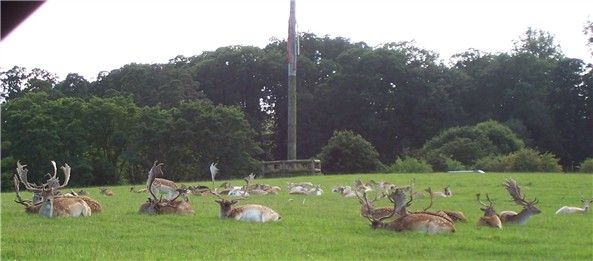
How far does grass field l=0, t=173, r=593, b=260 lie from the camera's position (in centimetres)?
830

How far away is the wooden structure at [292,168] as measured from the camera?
33.8 meters

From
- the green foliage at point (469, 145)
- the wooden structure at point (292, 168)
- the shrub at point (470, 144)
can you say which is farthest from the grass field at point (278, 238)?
the shrub at point (470, 144)

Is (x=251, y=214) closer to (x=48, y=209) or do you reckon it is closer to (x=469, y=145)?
(x=48, y=209)

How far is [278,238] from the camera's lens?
9594 mm

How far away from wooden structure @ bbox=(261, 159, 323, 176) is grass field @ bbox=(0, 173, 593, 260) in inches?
764

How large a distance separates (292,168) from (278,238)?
24.4 meters

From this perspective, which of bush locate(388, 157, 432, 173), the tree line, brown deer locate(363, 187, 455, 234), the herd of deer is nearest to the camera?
brown deer locate(363, 187, 455, 234)

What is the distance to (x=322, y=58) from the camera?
63.2 metres

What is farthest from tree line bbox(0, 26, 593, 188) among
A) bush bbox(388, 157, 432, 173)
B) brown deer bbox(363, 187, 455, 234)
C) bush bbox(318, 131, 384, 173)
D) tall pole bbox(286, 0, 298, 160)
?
brown deer bbox(363, 187, 455, 234)

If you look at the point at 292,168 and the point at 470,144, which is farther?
the point at 470,144

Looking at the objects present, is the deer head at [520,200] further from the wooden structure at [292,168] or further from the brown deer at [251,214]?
the wooden structure at [292,168]

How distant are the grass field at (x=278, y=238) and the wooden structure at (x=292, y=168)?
764 inches

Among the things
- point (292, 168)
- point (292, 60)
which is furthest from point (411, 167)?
point (292, 60)

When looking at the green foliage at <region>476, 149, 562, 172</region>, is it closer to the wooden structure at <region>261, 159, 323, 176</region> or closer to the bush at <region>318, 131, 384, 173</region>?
the bush at <region>318, 131, 384, 173</region>
